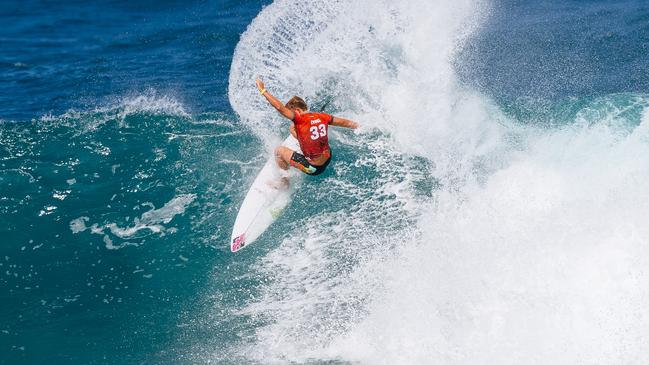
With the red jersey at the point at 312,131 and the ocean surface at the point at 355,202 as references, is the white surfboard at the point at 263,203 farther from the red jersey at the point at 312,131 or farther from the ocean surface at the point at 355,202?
the red jersey at the point at 312,131

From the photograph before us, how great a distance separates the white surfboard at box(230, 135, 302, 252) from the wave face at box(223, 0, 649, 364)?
378mm

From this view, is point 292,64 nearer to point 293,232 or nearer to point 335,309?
point 293,232

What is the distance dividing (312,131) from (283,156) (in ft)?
3.67

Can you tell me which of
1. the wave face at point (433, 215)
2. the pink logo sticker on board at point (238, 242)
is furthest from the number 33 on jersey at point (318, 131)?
the pink logo sticker on board at point (238, 242)

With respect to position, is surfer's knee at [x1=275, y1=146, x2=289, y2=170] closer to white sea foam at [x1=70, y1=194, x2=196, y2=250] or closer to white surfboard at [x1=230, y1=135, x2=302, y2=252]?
white surfboard at [x1=230, y1=135, x2=302, y2=252]

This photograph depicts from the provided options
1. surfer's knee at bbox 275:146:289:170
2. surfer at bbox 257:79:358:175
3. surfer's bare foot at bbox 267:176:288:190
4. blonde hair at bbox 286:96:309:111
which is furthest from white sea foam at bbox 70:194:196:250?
blonde hair at bbox 286:96:309:111

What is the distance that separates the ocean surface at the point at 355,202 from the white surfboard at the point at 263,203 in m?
0.20

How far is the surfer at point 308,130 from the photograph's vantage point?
32.0ft

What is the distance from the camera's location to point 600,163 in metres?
10.1

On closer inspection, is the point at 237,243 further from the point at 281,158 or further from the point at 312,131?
the point at 312,131

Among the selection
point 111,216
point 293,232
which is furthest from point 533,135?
point 111,216

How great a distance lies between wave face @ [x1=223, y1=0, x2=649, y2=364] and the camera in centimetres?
791

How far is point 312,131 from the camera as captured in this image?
984 cm

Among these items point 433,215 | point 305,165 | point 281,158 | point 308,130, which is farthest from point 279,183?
point 433,215
